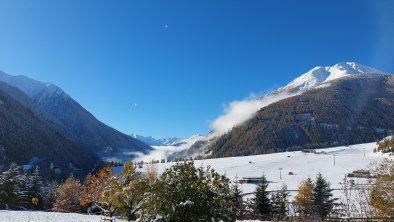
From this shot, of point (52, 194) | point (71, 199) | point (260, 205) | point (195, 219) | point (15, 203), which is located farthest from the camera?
point (52, 194)

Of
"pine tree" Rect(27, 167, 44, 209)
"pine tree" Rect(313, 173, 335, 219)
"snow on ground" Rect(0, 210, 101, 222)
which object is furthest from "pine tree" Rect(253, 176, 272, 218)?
"pine tree" Rect(27, 167, 44, 209)

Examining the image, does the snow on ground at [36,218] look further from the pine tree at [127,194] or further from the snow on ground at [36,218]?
the pine tree at [127,194]

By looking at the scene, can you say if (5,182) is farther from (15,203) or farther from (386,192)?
(386,192)

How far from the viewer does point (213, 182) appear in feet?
71.1

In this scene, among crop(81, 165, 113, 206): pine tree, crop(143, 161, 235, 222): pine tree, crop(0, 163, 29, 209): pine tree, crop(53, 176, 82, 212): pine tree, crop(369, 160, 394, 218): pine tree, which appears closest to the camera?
crop(143, 161, 235, 222): pine tree

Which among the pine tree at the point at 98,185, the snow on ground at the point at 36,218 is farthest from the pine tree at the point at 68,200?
the snow on ground at the point at 36,218

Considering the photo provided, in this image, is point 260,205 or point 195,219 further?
point 260,205

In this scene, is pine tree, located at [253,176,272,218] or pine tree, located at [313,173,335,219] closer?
pine tree, located at [253,176,272,218]

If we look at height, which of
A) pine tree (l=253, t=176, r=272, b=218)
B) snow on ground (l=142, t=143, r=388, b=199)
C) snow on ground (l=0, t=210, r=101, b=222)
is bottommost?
snow on ground (l=0, t=210, r=101, b=222)

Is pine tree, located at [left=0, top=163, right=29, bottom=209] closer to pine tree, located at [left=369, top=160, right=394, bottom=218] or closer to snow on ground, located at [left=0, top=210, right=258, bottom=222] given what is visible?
snow on ground, located at [left=0, top=210, right=258, bottom=222]

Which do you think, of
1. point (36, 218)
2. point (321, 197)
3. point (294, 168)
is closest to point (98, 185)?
point (36, 218)

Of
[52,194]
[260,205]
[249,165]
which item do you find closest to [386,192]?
[260,205]

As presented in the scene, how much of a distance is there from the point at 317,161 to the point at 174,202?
175327mm

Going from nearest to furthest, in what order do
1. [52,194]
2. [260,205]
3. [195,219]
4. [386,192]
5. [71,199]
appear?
[195,219]
[386,192]
[260,205]
[71,199]
[52,194]
